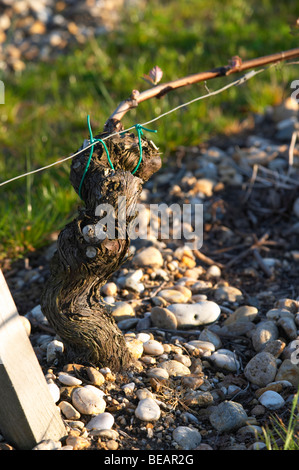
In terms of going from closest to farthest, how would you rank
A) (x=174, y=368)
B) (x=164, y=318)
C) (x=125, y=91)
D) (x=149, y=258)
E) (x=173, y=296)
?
(x=174, y=368) → (x=164, y=318) → (x=173, y=296) → (x=149, y=258) → (x=125, y=91)

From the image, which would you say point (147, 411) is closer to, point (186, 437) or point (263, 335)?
point (186, 437)

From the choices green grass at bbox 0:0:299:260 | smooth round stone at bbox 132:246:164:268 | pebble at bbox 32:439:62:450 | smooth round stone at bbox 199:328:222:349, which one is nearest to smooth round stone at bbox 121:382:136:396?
pebble at bbox 32:439:62:450

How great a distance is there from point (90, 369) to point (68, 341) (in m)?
0.14

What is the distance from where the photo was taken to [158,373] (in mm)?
2041

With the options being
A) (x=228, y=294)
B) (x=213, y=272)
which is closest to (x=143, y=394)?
(x=228, y=294)

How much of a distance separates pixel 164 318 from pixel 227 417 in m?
0.59

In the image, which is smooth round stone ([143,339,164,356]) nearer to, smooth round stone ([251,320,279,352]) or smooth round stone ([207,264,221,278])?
smooth round stone ([251,320,279,352])

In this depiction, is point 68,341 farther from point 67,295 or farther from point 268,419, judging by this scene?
point 268,419

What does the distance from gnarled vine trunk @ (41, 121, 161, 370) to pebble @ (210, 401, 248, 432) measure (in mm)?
393

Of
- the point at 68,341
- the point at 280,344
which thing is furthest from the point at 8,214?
the point at 280,344

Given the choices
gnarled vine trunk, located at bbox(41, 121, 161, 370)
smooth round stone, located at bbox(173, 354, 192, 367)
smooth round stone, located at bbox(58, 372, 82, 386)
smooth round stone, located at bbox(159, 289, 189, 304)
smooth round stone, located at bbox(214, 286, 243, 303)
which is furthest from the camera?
smooth round stone, located at bbox(214, 286, 243, 303)

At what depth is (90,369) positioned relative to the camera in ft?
6.44

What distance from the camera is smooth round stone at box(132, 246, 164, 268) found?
2787 mm

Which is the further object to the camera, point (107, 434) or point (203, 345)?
point (203, 345)
